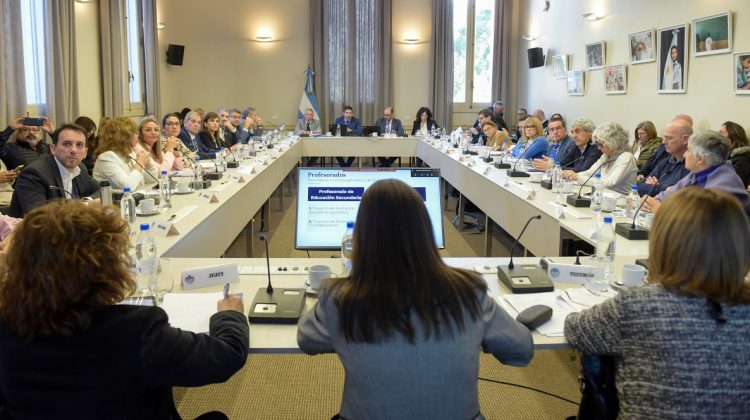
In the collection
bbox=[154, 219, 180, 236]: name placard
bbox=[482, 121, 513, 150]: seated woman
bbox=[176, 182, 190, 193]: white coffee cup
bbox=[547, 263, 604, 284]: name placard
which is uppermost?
bbox=[482, 121, 513, 150]: seated woman

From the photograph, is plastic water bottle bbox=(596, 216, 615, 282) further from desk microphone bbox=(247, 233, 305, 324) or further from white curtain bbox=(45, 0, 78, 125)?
white curtain bbox=(45, 0, 78, 125)

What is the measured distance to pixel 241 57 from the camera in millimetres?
11094

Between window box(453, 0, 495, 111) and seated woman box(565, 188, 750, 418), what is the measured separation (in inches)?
411

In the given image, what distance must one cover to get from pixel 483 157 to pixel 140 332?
5248mm

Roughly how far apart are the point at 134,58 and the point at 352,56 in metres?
3.95

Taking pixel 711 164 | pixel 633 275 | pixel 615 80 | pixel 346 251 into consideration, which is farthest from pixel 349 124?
pixel 633 275

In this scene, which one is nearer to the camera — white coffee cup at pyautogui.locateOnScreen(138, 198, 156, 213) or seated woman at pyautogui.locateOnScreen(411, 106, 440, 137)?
white coffee cup at pyautogui.locateOnScreen(138, 198, 156, 213)

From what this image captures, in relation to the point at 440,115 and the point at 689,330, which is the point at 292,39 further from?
the point at 689,330

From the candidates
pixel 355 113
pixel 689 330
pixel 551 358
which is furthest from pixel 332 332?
pixel 355 113

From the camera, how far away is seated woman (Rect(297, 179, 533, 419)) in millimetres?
1175

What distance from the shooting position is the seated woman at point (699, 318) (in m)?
1.19

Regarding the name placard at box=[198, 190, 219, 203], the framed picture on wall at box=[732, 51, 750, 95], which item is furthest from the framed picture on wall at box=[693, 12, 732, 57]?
the name placard at box=[198, 190, 219, 203]

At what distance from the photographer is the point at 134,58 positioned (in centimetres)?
877

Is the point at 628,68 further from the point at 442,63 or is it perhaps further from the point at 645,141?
the point at 442,63
